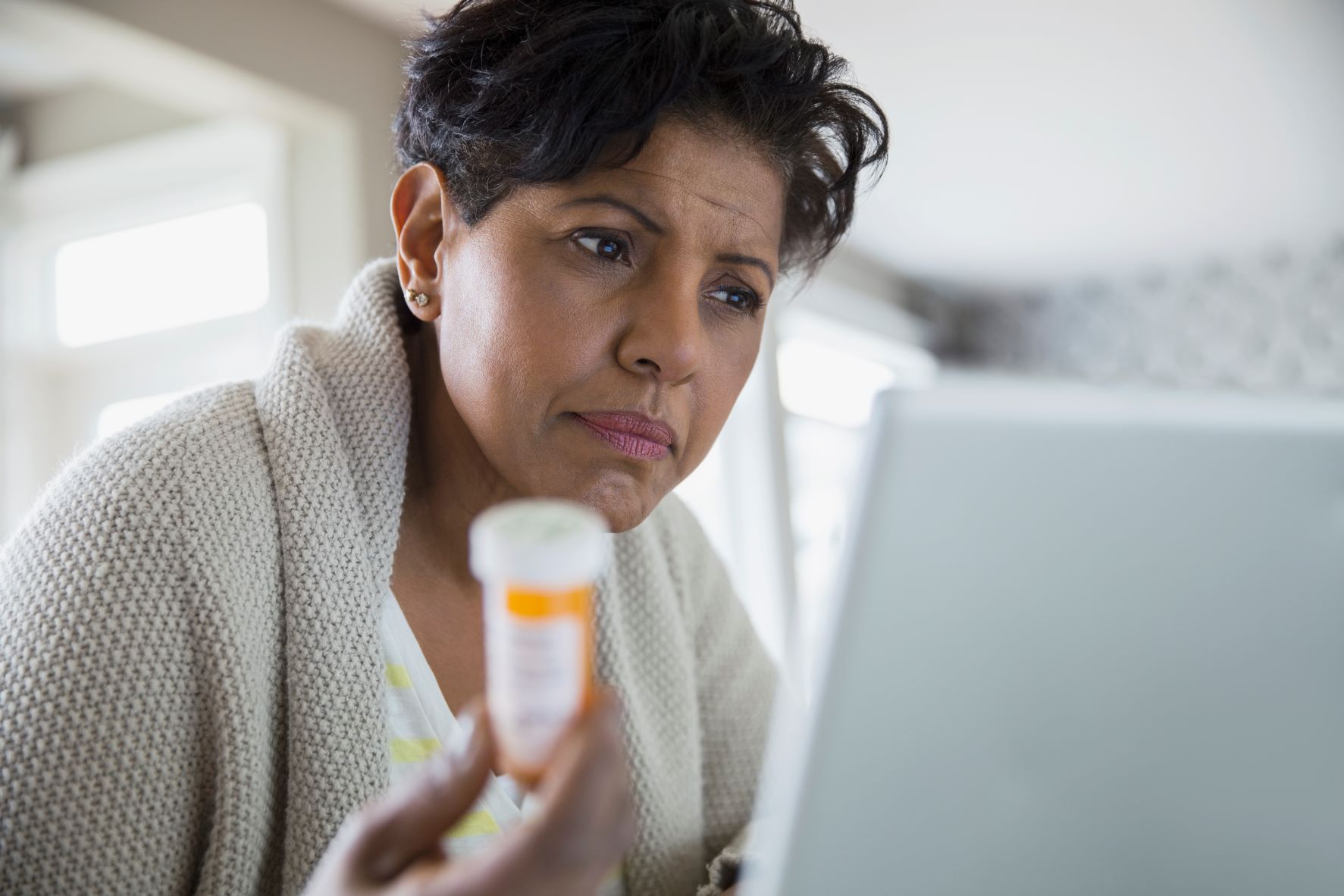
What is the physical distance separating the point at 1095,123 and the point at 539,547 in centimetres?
386

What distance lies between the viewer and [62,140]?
3.44 meters

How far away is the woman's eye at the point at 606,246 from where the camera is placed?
2.81 ft

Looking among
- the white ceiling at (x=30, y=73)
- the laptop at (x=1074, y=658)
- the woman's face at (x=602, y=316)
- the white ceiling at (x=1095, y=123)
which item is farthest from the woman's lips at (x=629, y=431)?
the white ceiling at (x=30, y=73)

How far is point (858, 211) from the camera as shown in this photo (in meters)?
2.69

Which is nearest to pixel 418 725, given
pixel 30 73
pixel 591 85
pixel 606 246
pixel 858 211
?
pixel 606 246

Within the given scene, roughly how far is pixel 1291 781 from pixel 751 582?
12.2 ft

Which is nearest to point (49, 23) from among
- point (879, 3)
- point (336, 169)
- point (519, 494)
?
point (336, 169)

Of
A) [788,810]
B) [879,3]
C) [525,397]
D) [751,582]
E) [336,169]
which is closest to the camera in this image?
[788,810]

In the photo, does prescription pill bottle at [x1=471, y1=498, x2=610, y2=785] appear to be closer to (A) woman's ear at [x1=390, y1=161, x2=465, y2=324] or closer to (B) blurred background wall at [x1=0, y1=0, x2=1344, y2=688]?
(A) woman's ear at [x1=390, y1=161, x2=465, y2=324]

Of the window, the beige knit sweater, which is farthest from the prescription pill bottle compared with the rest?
the window

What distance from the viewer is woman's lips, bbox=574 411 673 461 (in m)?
0.85

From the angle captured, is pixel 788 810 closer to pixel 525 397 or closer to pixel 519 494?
pixel 525 397

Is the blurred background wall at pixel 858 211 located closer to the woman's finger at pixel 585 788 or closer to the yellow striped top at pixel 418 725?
the yellow striped top at pixel 418 725

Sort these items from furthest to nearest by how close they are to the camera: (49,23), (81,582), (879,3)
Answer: (879,3)
(49,23)
(81,582)
